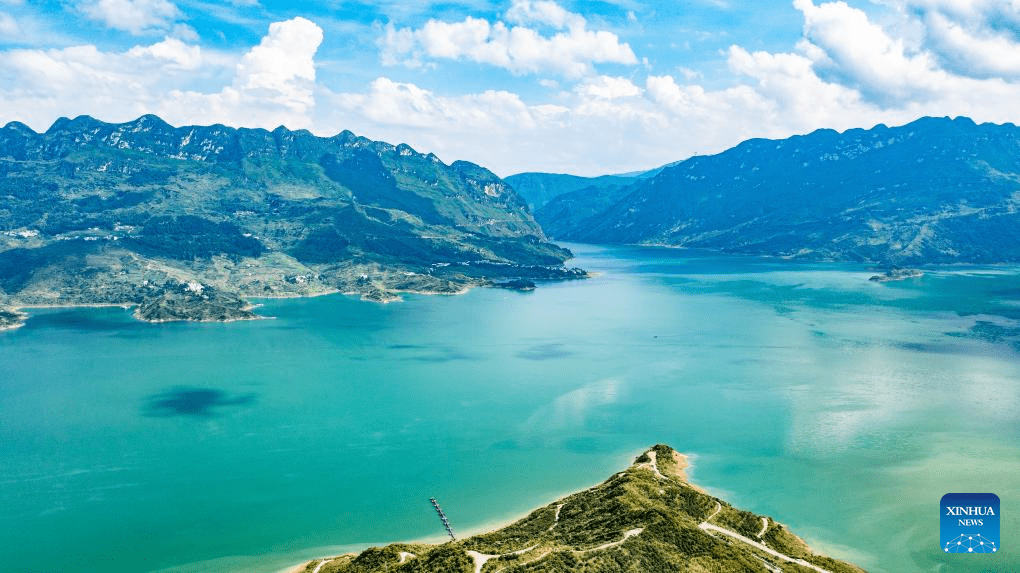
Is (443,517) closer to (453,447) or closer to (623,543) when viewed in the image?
(453,447)

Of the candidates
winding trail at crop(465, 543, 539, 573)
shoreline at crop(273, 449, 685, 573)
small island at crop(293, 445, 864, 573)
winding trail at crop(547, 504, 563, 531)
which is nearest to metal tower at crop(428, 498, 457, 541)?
shoreline at crop(273, 449, 685, 573)

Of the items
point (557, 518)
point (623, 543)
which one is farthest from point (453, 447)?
point (623, 543)

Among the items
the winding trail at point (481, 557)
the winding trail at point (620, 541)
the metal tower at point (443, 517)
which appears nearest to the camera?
the winding trail at point (481, 557)

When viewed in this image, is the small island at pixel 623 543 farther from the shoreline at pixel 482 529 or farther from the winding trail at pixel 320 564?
the shoreline at pixel 482 529

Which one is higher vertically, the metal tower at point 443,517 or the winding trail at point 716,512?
the winding trail at point 716,512

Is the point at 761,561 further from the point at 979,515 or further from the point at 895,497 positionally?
the point at 895,497

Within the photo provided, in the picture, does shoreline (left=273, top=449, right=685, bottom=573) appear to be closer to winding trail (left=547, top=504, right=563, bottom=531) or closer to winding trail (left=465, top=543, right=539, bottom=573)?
winding trail (left=547, top=504, right=563, bottom=531)

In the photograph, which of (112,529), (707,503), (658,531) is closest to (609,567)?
(658,531)

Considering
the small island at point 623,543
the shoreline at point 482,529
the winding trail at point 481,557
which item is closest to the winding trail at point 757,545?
the small island at point 623,543

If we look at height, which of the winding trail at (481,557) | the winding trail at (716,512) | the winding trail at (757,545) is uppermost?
the winding trail at (481,557)
